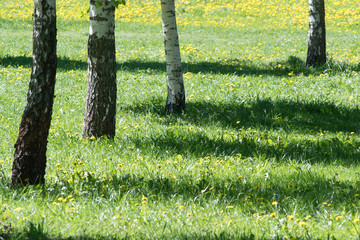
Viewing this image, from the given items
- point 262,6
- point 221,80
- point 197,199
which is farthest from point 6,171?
point 262,6

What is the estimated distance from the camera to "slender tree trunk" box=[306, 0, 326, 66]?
11.5 meters

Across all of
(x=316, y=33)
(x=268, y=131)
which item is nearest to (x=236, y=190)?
(x=268, y=131)

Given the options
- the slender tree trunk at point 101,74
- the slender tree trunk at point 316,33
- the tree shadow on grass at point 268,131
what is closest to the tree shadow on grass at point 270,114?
the tree shadow on grass at point 268,131

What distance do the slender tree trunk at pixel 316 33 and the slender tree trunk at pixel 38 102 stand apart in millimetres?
8696

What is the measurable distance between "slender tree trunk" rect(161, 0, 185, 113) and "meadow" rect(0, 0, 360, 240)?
320mm

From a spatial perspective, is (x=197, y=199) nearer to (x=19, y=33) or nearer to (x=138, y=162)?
(x=138, y=162)

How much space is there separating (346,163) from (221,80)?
5342mm

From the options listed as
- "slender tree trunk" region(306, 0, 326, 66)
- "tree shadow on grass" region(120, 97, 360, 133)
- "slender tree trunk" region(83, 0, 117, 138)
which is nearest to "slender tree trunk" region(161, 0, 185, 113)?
"tree shadow on grass" region(120, 97, 360, 133)

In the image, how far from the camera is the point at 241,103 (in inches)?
327

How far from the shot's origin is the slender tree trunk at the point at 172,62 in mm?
7891

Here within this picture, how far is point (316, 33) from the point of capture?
38.2 ft

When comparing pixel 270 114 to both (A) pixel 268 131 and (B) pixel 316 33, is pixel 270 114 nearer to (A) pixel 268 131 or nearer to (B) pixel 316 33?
(A) pixel 268 131

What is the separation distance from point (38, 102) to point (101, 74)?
7.11ft

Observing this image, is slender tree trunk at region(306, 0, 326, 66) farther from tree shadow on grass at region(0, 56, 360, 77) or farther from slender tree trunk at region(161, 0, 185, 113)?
slender tree trunk at region(161, 0, 185, 113)
